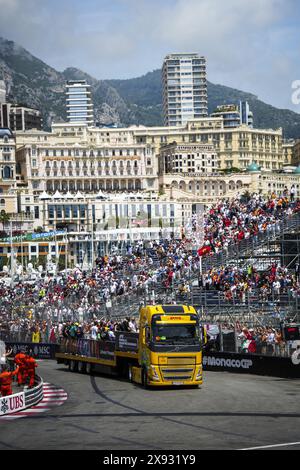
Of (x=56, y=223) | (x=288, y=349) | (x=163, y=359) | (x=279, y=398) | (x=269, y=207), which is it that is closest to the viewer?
(x=279, y=398)

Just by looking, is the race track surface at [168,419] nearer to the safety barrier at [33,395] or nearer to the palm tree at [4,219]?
the safety barrier at [33,395]

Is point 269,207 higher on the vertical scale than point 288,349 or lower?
higher

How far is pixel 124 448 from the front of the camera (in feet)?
74.4

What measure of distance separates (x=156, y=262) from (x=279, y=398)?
35461 mm

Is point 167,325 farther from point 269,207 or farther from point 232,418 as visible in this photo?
point 269,207

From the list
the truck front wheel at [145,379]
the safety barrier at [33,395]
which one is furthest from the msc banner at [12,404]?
the truck front wheel at [145,379]

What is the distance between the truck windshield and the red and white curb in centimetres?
346

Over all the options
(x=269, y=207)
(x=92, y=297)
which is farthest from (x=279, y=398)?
(x=269, y=207)

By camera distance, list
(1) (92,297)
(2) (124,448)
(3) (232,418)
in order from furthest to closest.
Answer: (1) (92,297) < (3) (232,418) < (2) (124,448)

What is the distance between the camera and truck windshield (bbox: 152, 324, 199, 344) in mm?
34500

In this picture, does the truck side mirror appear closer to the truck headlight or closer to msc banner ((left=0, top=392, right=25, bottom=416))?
the truck headlight

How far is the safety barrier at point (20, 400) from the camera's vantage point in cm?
2950

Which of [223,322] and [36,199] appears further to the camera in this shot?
[36,199]

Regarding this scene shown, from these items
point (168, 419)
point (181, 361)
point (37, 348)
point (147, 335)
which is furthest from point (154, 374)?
point (37, 348)
